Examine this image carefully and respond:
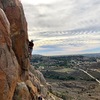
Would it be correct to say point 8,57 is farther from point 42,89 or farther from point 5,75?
point 42,89

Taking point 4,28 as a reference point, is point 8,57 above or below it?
below

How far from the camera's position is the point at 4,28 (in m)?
32.6

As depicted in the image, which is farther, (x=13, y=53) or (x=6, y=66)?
(x=13, y=53)

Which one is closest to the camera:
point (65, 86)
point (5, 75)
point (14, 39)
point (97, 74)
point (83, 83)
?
point (5, 75)

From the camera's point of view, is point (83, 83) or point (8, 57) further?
point (83, 83)

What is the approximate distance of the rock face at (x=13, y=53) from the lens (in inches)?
1247

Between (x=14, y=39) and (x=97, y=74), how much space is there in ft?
415

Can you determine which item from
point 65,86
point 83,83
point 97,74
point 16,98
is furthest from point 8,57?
point 97,74

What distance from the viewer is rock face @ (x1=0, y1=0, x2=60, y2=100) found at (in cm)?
3167

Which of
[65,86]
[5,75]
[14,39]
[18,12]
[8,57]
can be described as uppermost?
[18,12]

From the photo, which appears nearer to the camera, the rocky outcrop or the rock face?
the rocky outcrop

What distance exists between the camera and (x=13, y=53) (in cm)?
3538

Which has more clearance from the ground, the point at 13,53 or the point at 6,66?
the point at 13,53

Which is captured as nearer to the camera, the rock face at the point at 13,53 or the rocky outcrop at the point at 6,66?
the rocky outcrop at the point at 6,66
